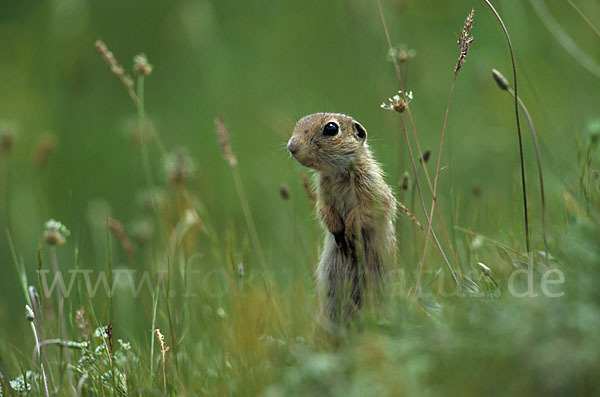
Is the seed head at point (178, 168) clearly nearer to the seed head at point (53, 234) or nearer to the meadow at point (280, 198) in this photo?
the meadow at point (280, 198)

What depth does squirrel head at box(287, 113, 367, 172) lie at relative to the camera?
3982mm

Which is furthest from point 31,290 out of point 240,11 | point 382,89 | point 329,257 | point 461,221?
point 240,11

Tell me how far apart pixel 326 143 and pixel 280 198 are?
105 inches

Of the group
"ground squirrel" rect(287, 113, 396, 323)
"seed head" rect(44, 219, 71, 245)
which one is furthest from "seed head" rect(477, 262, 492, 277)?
"seed head" rect(44, 219, 71, 245)

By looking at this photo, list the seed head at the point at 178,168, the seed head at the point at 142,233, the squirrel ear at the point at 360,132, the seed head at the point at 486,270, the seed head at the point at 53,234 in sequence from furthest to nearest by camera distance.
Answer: the seed head at the point at 142,233
the seed head at the point at 178,168
the squirrel ear at the point at 360,132
the seed head at the point at 53,234
the seed head at the point at 486,270

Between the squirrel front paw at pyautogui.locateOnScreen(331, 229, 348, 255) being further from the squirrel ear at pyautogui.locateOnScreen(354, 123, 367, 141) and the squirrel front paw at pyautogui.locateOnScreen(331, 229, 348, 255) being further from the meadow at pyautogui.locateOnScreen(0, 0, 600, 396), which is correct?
the squirrel ear at pyautogui.locateOnScreen(354, 123, 367, 141)

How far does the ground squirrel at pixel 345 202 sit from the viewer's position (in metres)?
3.87

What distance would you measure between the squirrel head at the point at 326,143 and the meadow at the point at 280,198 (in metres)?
0.23

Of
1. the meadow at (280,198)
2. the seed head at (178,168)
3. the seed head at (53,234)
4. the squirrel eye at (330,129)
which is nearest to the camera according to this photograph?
the meadow at (280,198)

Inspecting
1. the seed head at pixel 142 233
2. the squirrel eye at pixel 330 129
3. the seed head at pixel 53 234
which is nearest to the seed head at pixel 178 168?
the seed head at pixel 142 233

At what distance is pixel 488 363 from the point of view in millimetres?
2061

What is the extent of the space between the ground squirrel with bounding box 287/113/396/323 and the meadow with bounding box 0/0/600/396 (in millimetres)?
157

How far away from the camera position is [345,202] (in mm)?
4152

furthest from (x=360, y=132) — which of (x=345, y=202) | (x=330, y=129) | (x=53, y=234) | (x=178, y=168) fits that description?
(x=53, y=234)
